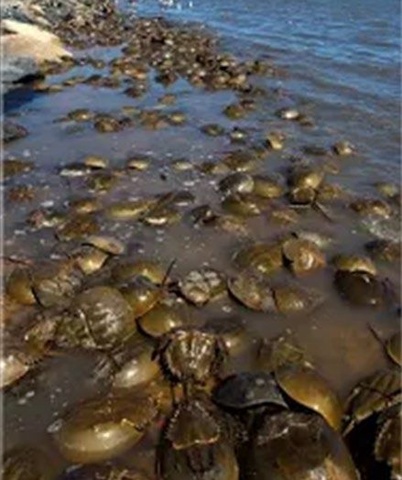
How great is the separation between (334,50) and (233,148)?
Answer: 26.0ft

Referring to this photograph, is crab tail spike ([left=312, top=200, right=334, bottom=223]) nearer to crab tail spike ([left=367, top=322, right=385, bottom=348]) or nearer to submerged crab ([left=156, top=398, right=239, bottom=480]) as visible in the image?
crab tail spike ([left=367, top=322, right=385, bottom=348])

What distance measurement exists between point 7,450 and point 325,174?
6.01 m

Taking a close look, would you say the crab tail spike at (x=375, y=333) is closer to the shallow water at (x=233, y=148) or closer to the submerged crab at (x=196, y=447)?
the shallow water at (x=233, y=148)

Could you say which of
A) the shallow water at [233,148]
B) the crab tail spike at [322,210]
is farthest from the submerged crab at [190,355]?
the crab tail spike at [322,210]

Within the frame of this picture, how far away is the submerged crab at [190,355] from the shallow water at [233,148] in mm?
281

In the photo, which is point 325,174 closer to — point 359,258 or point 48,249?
point 359,258

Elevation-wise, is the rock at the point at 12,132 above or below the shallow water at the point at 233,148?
below

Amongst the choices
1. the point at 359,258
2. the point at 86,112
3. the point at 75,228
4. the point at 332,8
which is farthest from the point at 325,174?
the point at 332,8

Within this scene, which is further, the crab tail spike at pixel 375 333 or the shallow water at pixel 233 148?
the crab tail spike at pixel 375 333

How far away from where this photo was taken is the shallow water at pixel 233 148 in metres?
5.16

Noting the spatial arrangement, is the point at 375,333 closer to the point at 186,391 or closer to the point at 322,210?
the point at 186,391

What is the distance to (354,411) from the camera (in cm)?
457

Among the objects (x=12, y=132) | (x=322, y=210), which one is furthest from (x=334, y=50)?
(x=322, y=210)

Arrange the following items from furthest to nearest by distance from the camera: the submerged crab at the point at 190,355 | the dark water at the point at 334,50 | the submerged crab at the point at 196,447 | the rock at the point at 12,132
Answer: the dark water at the point at 334,50 < the rock at the point at 12,132 < the submerged crab at the point at 190,355 < the submerged crab at the point at 196,447
